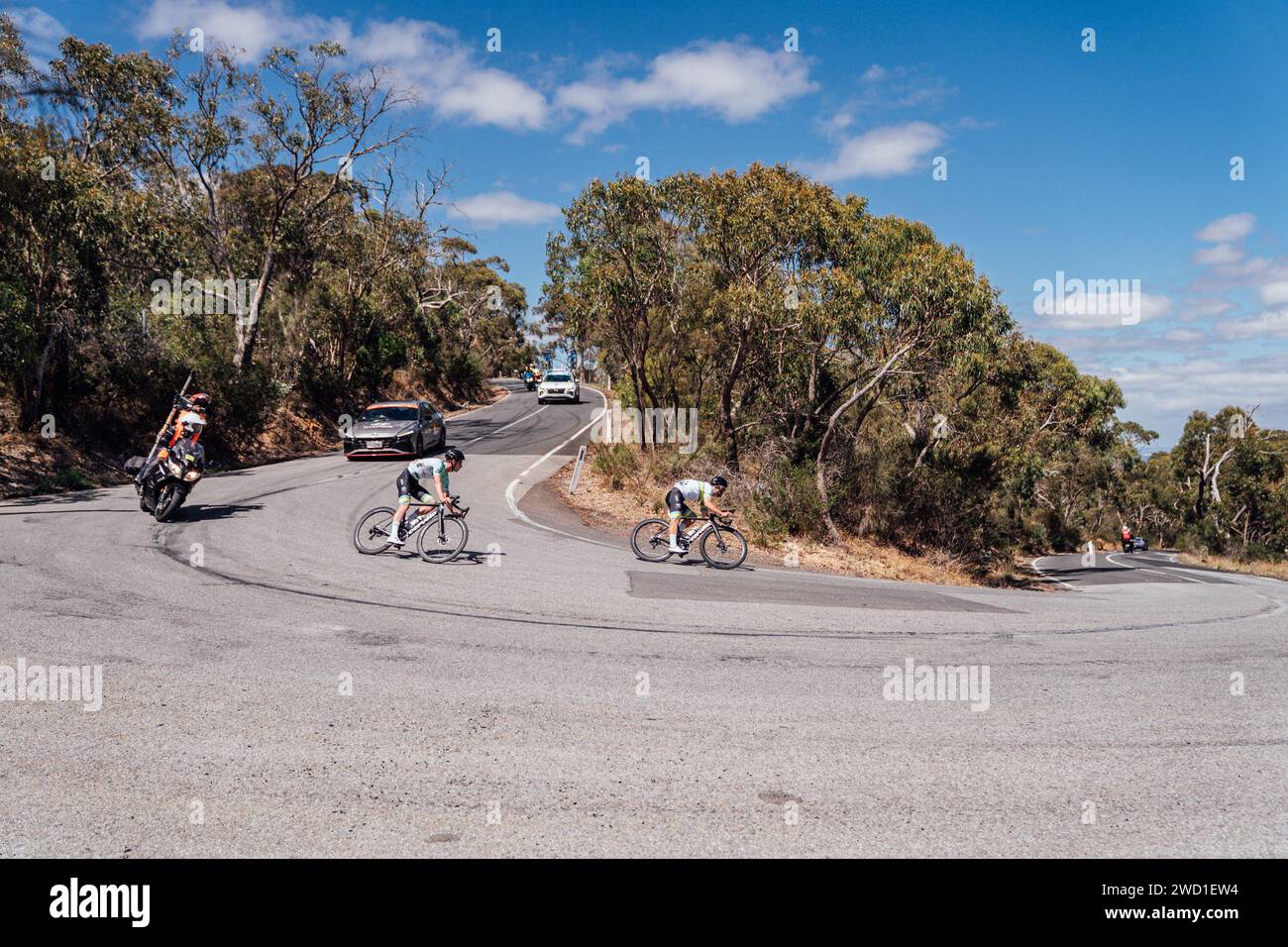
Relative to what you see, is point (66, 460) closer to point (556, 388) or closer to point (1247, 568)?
point (556, 388)

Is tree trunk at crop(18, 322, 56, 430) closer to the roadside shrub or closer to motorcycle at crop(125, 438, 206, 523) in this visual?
motorcycle at crop(125, 438, 206, 523)

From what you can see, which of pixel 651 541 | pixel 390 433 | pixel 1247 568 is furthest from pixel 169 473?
pixel 1247 568

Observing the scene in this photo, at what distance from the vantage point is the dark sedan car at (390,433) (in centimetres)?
2347

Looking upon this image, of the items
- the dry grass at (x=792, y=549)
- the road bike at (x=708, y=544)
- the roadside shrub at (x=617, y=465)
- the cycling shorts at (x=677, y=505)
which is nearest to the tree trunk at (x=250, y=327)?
the dry grass at (x=792, y=549)

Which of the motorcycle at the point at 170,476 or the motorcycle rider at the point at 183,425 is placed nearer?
the motorcycle rider at the point at 183,425

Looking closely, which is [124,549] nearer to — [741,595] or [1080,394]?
[741,595]

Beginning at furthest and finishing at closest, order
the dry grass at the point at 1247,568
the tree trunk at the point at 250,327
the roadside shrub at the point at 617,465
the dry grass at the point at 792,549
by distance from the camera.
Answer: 1. the dry grass at the point at 1247,568
2. the tree trunk at the point at 250,327
3. the roadside shrub at the point at 617,465
4. the dry grass at the point at 792,549

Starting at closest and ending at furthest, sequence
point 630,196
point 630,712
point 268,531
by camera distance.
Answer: point 630,712 < point 268,531 < point 630,196

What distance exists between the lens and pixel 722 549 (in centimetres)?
1249

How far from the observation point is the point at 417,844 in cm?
357

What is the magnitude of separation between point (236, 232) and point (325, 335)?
630 centimetres

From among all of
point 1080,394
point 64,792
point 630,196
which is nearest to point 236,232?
point 630,196

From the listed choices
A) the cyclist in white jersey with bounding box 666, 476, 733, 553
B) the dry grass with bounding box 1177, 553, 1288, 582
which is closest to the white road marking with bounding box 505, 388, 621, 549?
the cyclist in white jersey with bounding box 666, 476, 733, 553

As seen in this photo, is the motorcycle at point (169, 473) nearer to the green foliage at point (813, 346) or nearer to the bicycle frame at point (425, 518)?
the bicycle frame at point (425, 518)
